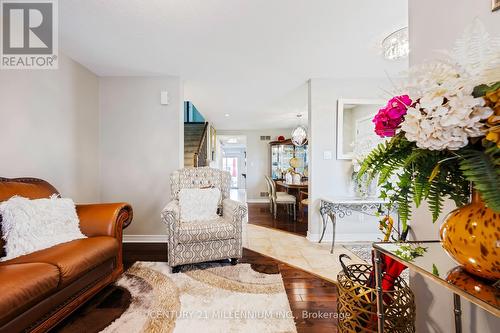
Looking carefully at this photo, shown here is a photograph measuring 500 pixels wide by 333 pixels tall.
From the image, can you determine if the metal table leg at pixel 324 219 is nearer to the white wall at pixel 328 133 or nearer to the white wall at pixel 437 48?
the white wall at pixel 328 133

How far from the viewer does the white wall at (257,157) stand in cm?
748

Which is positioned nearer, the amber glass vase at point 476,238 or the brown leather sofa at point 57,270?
the amber glass vase at point 476,238

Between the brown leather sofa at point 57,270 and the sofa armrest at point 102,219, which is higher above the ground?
the sofa armrest at point 102,219

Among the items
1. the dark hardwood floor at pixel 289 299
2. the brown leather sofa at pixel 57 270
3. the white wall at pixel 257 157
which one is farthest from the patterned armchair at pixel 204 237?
the white wall at pixel 257 157

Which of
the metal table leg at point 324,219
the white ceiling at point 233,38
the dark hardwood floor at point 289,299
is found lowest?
the dark hardwood floor at point 289,299

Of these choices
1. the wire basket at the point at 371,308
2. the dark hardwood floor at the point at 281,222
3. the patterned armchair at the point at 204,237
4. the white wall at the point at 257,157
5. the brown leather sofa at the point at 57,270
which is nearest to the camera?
the wire basket at the point at 371,308

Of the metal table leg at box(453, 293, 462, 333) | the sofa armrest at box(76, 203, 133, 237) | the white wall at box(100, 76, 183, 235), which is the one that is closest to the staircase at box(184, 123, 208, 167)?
the white wall at box(100, 76, 183, 235)

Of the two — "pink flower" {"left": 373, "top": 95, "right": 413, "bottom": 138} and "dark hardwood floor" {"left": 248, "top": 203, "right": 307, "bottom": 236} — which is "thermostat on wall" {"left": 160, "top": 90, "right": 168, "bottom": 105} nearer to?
Answer: "dark hardwood floor" {"left": 248, "top": 203, "right": 307, "bottom": 236}

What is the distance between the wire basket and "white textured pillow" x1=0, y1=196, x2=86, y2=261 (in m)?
2.09

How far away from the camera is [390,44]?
207 centimetres

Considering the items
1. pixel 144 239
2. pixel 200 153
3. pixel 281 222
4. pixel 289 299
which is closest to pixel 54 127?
pixel 144 239

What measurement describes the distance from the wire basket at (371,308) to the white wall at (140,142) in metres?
2.78

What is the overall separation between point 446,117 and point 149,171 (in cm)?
338

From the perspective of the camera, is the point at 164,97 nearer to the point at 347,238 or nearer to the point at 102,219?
the point at 102,219
